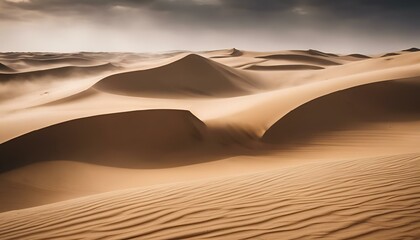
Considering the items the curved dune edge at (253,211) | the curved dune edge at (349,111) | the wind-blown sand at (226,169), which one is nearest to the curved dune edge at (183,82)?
the wind-blown sand at (226,169)

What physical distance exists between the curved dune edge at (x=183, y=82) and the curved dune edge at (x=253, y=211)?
14.5 m

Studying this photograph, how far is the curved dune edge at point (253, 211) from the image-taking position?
298cm

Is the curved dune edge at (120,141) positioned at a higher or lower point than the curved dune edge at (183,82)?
lower

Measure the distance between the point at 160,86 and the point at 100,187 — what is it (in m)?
15.0

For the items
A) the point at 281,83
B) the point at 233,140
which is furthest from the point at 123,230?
the point at 281,83

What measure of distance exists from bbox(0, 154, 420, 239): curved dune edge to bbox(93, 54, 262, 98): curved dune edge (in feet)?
47.5

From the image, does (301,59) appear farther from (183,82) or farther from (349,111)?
(349,111)

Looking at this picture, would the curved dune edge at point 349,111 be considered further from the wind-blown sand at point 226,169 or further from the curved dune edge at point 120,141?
the curved dune edge at point 120,141

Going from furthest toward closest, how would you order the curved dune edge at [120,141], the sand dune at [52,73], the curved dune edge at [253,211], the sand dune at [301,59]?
the sand dune at [301,59] → the sand dune at [52,73] → the curved dune edge at [120,141] → the curved dune edge at [253,211]

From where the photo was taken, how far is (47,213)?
4.05m

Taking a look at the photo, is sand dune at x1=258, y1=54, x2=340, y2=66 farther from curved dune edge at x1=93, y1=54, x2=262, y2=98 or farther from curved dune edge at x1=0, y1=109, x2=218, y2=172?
curved dune edge at x1=0, y1=109, x2=218, y2=172

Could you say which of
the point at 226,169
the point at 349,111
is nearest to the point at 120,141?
the point at 226,169

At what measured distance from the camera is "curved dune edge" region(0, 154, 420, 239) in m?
→ 2.98

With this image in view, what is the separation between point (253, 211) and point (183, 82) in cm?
1967
